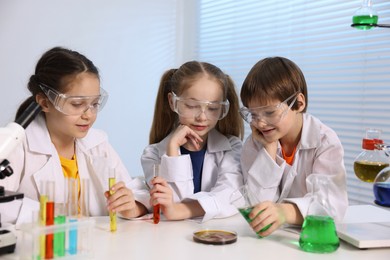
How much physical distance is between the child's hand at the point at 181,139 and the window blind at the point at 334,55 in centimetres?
125

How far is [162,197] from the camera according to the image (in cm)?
163

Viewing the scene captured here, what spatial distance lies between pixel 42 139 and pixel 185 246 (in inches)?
A: 32.2

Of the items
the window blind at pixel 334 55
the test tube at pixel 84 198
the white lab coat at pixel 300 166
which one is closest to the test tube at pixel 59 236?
the test tube at pixel 84 198

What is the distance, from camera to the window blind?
2.79 meters

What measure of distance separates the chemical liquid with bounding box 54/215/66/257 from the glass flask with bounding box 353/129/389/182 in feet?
3.10

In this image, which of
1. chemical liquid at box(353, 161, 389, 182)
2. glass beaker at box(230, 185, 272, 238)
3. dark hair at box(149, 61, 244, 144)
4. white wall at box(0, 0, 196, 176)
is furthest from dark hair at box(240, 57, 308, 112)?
white wall at box(0, 0, 196, 176)

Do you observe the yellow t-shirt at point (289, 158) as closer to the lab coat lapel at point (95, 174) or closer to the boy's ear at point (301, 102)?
the boy's ear at point (301, 102)

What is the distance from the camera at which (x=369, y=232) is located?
1.46 meters

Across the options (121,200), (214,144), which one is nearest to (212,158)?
(214,144)

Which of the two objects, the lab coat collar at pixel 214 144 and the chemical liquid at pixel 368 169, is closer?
the chemical liquid at pixel 368 169

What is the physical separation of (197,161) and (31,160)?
667mm

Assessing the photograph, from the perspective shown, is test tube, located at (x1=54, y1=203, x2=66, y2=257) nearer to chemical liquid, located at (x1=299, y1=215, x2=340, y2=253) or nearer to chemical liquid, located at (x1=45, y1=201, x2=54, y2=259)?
chemical liquid, located at (x1=45, y1=201, x2=54, y2=259)

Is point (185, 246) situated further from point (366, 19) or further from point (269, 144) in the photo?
point (366, 19)

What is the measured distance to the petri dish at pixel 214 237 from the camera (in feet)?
4.56
